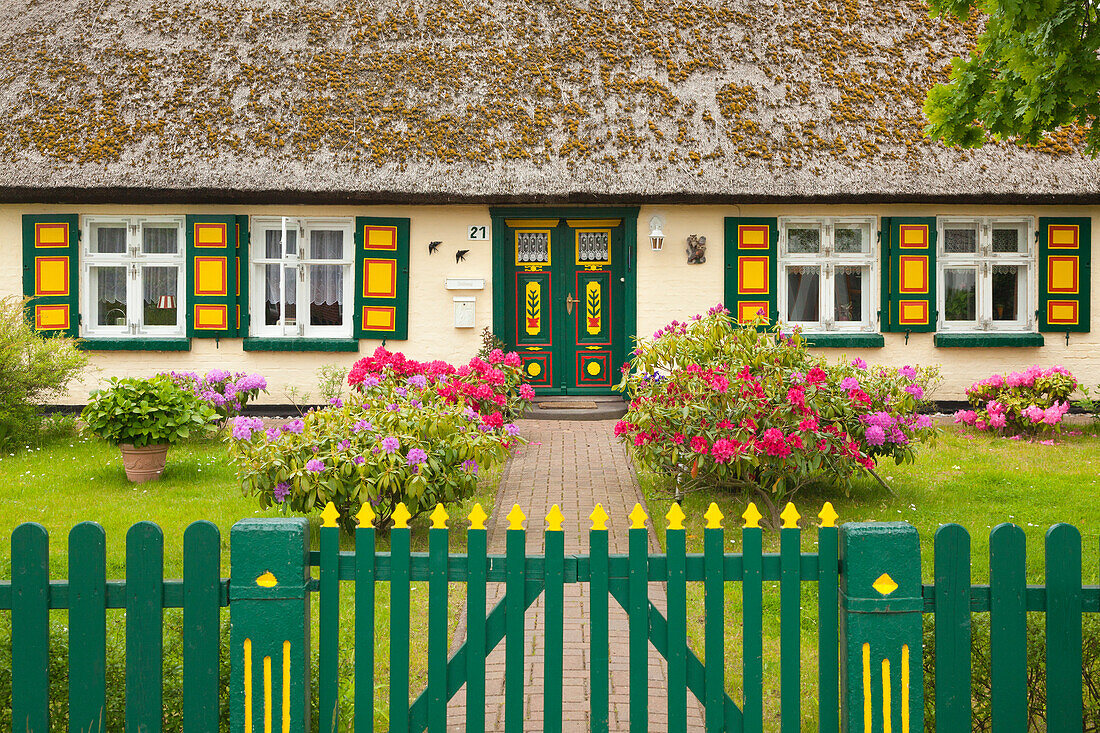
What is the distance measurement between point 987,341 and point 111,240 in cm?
1079

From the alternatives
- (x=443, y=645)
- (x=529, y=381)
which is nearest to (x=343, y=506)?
(x=443, y=645)

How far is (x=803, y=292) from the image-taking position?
1092 cm

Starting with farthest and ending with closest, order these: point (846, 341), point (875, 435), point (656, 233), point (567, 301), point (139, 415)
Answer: point (567, 301) → point (846, 341) → point (656, 233) → point (139, 415) → point (875, 435)

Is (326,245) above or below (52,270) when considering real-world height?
above

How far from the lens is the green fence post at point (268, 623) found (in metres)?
2.36

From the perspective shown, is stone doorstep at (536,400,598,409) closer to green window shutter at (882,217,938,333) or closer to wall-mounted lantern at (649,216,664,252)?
wall-mounted lantern at (649,216,664,252)

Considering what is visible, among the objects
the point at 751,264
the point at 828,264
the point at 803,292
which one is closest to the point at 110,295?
the point at 751,264

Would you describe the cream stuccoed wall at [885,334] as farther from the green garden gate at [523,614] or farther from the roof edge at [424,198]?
the green garden gate at [523,614]

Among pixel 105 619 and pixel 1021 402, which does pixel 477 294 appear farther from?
pixel 105 619

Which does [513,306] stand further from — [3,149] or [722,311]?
[3,149]

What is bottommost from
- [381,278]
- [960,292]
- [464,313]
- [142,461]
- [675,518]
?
[142,461]

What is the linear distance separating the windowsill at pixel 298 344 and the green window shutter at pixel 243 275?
0.20m

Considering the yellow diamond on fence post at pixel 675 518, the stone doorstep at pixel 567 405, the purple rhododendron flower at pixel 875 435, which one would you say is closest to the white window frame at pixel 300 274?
the stone doorstep at pixel 567 405

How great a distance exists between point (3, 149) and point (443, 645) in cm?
1059
